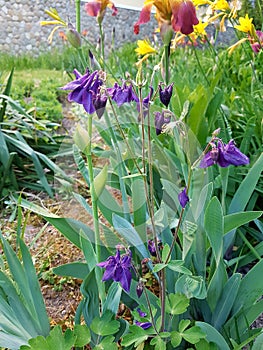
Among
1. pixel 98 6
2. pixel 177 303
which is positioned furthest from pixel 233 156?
pixel 98 6

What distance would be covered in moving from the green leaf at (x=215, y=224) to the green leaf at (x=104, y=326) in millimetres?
218

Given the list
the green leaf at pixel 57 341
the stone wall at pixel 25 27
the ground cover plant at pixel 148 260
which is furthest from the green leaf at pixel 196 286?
the stone wall at pixel 25 27

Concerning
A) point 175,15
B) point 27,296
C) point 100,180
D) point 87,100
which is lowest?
point 27,296

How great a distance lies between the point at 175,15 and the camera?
844 mm

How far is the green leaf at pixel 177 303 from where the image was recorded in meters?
0.74

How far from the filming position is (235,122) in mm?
1539

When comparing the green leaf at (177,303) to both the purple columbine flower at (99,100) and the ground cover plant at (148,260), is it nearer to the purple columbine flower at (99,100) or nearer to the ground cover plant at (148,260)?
the ground cover plant at (148,260)

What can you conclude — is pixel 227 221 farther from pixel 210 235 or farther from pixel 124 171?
pixel 124 171

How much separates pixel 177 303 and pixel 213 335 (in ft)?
0.26

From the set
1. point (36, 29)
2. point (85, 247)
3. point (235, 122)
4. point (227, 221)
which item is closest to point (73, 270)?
point (85, 247)

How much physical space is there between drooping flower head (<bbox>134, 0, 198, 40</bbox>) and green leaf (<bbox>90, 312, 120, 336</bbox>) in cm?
54

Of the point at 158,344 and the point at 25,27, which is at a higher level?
the point at 25,27

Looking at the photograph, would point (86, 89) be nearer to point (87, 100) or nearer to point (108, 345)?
point (87, 100)

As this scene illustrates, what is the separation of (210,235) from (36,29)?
6240 mm
